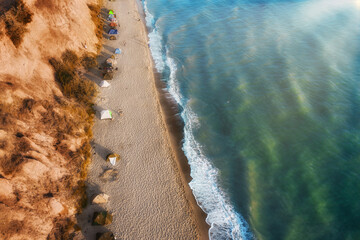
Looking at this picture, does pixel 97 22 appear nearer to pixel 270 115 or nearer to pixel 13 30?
pixel 13 30

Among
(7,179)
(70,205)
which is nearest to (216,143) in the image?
(70,205)

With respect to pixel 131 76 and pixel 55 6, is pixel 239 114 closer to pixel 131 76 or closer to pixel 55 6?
pixel 131 76

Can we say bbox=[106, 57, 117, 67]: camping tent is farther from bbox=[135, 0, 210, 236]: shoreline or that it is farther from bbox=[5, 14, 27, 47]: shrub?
bbox=[5, 14, 27, 47]: shrub

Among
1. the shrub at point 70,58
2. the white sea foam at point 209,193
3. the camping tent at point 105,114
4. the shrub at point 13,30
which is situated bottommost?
the white sea foam at point 209,193

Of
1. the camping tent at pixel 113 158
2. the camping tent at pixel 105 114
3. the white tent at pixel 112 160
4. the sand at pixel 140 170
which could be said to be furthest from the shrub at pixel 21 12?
the white tent at pixel 112 160

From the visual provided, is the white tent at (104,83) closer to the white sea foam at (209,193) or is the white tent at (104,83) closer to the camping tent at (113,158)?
the white sea foam at (209,193)

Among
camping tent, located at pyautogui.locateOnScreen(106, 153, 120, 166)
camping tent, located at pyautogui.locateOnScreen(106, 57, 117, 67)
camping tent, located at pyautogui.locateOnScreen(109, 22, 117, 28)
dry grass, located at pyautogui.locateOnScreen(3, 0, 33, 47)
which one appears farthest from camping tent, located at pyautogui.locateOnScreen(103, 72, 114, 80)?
camping tent, located at pyautogui.locateOnScreen(109, 22, 117, 28)
